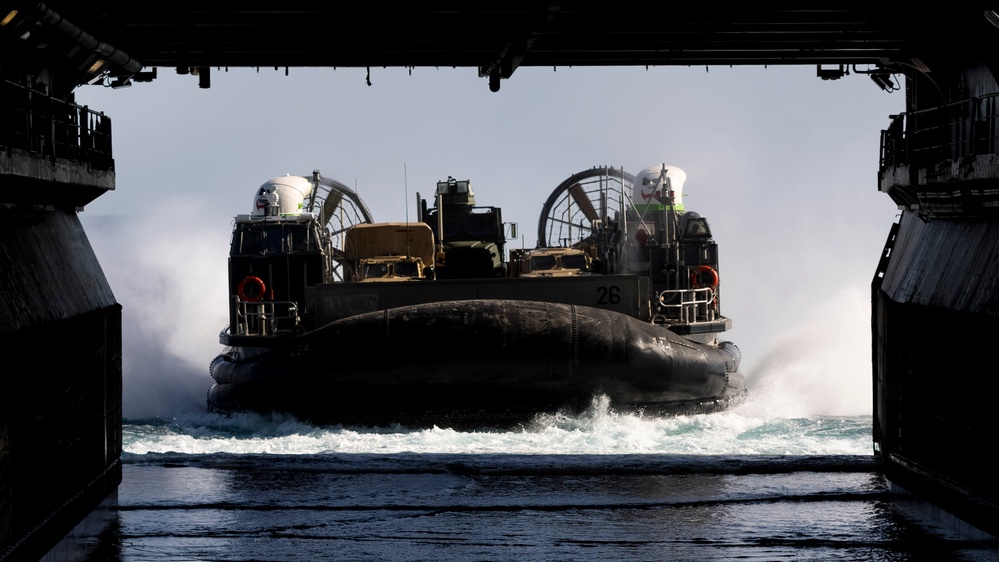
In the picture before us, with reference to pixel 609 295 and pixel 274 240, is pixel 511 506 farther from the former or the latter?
pixel 274 240

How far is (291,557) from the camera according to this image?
10.0 meters

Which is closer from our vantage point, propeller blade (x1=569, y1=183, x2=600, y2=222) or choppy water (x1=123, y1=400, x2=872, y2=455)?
choppy water (x1=123, y1=400, x2=872, y2=455)

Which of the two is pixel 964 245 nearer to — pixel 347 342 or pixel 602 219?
pixel 347 342

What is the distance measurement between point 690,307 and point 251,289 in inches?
273

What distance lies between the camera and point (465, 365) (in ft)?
59.1

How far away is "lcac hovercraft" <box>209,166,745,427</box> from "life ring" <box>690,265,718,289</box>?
0.02 metres

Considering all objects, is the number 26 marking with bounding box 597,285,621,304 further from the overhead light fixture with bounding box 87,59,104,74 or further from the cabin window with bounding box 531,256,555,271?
the overhead light fixture with bounding box 87,59,104,74

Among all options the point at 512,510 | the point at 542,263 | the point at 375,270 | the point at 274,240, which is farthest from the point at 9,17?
the point at 542,263

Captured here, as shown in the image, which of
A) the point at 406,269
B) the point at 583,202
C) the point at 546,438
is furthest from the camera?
the point at 583,202

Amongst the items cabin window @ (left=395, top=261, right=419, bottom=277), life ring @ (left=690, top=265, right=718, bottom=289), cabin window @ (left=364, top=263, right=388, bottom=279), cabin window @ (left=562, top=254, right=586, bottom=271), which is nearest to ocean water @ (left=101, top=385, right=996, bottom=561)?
cabin window @ (left=364, top=263, right=388, bottom=279)

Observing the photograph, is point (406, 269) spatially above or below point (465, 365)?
above

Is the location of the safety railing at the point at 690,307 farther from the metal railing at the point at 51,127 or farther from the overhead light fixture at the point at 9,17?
the overhead light fixture at the point at 9,17

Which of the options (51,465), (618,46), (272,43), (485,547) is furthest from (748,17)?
(51,465)

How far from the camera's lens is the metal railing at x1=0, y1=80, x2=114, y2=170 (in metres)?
10.7
